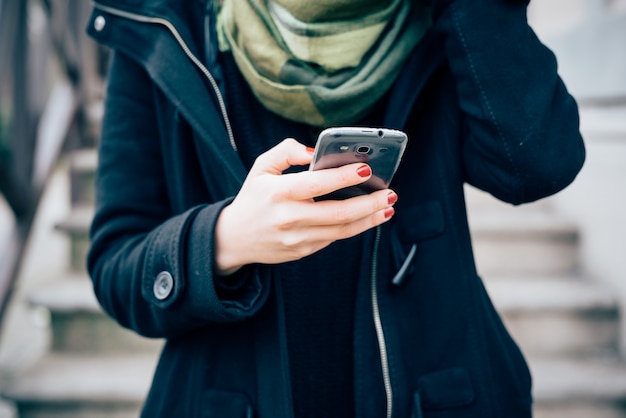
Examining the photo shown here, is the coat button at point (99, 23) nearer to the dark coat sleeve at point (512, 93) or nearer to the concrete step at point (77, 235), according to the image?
the dark coat sleeve at point (512, 93)

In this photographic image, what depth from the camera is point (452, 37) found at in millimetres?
591

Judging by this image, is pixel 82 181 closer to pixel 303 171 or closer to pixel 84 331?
pixel 84 331

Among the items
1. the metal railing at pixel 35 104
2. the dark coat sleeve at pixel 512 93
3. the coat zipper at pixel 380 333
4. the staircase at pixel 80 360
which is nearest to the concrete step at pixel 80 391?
the staircase at pixel 80 360

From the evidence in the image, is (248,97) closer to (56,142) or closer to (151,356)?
(151,356)

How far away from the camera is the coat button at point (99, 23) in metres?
0.66

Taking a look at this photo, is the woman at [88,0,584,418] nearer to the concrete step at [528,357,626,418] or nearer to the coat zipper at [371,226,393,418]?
the coat zipper at [371,226,393,418]

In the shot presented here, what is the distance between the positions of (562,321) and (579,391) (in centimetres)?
28

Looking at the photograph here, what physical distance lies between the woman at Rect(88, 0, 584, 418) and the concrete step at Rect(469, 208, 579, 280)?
1.22 m

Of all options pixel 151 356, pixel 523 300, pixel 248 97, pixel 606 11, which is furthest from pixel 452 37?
pixel 606 11

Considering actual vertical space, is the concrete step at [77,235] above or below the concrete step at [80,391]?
above

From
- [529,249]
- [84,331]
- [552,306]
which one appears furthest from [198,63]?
[529,249]

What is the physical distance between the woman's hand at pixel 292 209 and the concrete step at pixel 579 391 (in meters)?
1.25

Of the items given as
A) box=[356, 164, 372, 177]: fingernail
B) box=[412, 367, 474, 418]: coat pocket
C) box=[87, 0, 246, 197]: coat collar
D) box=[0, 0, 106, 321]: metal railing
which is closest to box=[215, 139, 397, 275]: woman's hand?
box=[356, 164, 372, 177]: fingernail

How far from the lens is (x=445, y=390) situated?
0.64 meters
